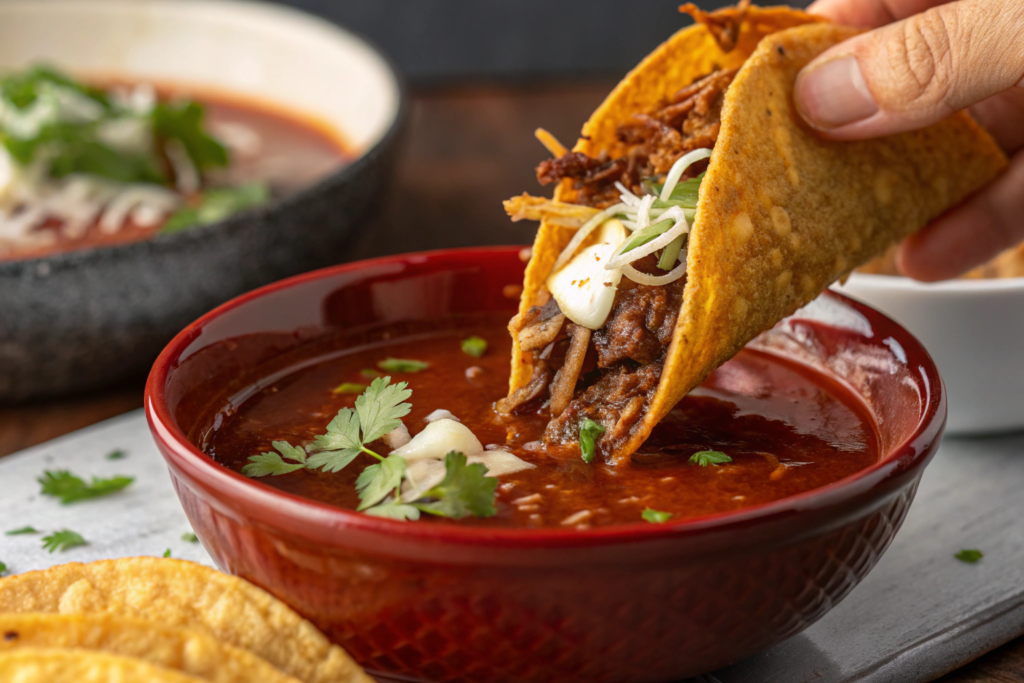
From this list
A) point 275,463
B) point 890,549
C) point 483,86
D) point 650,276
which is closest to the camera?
point 275,463

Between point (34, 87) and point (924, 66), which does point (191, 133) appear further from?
point (924, 66)

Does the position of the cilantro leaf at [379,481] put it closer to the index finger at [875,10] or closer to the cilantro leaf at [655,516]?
the cilantro leaf at [655,516]

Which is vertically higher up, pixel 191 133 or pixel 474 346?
pixel 474 346

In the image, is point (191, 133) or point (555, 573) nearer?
point (555, 573)

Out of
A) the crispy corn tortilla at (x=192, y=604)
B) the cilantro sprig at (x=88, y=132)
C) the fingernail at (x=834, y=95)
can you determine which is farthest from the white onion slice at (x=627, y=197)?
the cilantro sprig at (x=88, y=132)

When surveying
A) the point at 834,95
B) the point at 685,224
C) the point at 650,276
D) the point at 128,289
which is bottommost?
the point at 128,289

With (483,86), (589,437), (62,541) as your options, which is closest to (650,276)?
(589,437)

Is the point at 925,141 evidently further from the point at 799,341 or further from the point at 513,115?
the point at 513,115
